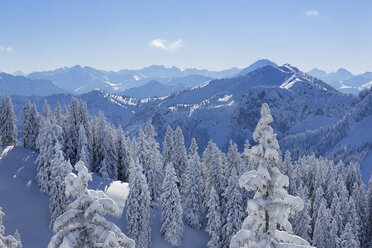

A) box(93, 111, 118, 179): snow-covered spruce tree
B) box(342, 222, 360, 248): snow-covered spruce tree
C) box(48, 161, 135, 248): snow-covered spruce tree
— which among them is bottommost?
box(342, 222, 360, 248): snow-covered spruce tree

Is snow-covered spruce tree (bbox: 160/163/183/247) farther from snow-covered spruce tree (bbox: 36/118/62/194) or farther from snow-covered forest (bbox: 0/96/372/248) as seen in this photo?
snow-covered spruce tree (bbox: 36/118/62/194)

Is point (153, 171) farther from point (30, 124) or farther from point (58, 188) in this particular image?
point (30, 124)

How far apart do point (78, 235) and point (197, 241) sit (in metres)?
41.5

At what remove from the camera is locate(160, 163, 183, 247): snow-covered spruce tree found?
42509mm

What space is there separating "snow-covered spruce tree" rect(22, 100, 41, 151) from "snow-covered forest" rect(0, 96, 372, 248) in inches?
8.1

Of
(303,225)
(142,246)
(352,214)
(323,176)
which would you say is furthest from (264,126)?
(323,176)

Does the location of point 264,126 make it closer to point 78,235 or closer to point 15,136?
point 78,235

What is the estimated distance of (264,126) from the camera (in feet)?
28.2

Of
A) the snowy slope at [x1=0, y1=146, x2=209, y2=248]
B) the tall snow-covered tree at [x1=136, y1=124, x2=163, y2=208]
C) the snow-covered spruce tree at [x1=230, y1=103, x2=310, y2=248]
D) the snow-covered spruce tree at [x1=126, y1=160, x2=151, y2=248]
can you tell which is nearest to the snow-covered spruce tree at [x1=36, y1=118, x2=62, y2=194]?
the snowy slope at [x1=0, y1=146, x2=209, y2=248]

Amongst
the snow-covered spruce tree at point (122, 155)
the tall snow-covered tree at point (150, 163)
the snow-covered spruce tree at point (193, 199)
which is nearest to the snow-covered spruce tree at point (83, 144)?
the snow-covered spruce tree at point (122, 155)

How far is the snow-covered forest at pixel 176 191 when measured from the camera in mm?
8336

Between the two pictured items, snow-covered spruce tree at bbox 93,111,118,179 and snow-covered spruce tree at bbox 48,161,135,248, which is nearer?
snow-covered spruce tree at bbox 48,161,135,248

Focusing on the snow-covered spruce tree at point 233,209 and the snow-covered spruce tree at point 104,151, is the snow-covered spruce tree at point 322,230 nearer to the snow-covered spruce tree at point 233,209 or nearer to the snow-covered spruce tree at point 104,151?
the snow-covered spruce tree at point 233,209

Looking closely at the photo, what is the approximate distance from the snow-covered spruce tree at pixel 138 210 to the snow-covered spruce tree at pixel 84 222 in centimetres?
3155
